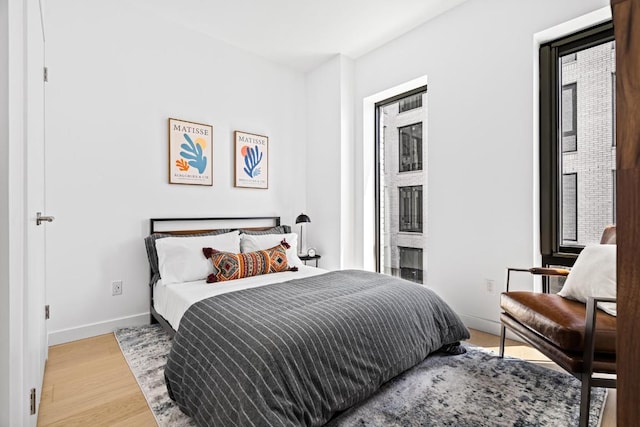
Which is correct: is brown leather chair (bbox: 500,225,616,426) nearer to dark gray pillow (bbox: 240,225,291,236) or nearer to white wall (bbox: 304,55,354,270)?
white wall (bbox: 304,55,354,270)

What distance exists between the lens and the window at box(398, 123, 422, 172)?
3.47 m

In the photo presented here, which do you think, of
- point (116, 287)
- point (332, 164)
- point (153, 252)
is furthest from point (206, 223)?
point (332, 164)

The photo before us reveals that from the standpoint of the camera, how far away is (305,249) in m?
4.12

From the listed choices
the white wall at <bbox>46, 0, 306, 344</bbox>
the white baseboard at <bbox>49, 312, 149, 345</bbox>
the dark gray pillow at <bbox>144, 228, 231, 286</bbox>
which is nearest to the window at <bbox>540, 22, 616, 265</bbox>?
the white wall at <bbox>46, 0, 306, 344</bbox>

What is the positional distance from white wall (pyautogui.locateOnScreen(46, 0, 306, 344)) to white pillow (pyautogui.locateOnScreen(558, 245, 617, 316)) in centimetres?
291

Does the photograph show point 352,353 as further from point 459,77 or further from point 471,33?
point 471,33

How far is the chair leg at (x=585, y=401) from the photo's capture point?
143 centimetres

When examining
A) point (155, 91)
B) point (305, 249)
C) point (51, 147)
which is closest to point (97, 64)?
point (155, 91)

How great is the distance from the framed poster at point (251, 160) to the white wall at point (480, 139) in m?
1.74

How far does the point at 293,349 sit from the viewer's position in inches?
57.3

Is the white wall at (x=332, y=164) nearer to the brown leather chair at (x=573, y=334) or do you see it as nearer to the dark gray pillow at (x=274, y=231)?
the dark gray pillow at (x=274, y=231)

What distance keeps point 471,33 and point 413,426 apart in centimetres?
296

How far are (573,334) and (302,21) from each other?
3156mm

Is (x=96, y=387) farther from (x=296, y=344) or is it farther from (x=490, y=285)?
(x=490, y=285)
